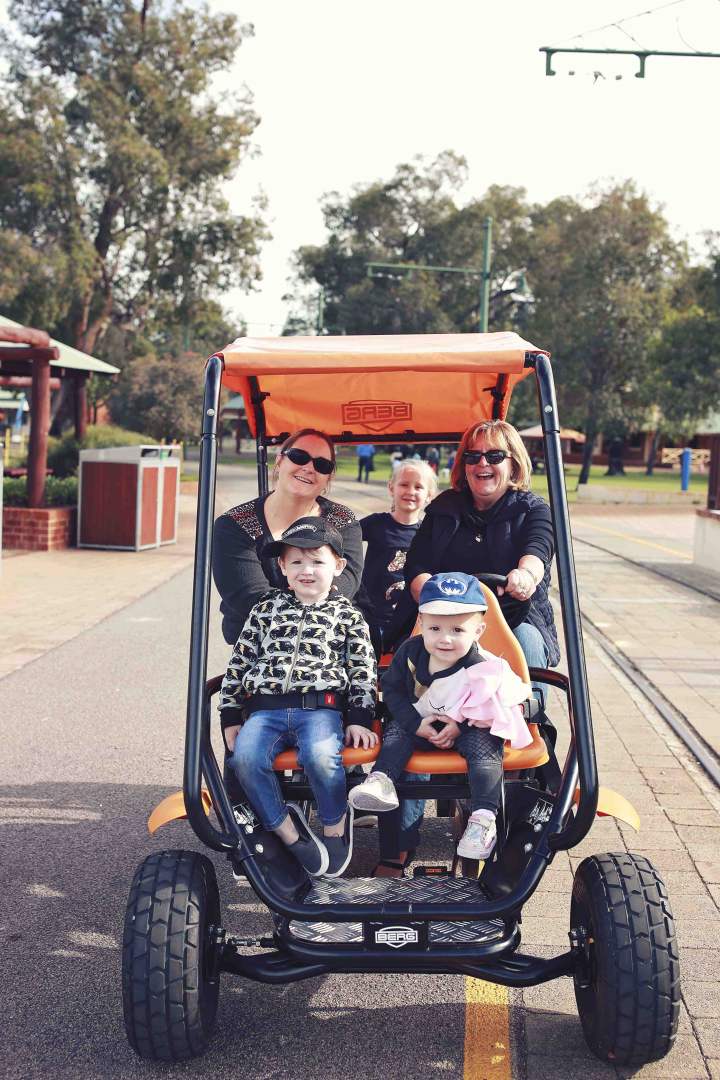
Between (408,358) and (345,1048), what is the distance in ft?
6.54

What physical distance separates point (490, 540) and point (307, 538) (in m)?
1.09

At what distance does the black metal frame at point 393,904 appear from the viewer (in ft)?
10.0

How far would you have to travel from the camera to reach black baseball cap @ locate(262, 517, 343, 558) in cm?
362

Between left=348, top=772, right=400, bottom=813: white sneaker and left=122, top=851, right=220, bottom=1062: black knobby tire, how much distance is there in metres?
0.51

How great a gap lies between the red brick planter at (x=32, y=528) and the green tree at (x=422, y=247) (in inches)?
1525

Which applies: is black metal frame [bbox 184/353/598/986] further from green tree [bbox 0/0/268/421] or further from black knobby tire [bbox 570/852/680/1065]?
green tree [bbox 0/0/268/421]

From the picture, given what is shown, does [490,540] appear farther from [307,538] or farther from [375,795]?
[375,795]

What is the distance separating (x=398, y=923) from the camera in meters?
3.08

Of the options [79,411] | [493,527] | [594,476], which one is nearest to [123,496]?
[79,411]

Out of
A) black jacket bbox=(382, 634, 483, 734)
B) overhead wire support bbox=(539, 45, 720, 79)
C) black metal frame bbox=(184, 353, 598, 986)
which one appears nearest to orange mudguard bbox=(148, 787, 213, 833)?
black metal frame bbox=(184, 353, 598, 986)

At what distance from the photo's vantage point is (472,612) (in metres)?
3.52

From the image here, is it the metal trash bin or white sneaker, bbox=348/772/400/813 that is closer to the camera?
white sneaker, bbox=348/772/400/813

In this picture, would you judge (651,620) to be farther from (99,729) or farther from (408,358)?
(408,358)

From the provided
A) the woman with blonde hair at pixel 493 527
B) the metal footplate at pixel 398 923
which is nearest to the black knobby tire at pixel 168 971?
the metal footplate at pixel 398 923
